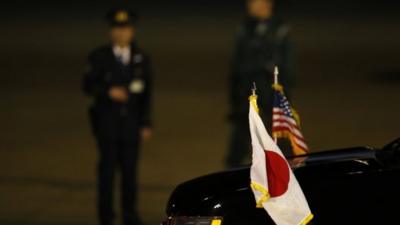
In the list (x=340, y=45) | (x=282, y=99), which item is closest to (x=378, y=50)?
(x=340, y=45)

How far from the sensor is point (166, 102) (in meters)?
14.4

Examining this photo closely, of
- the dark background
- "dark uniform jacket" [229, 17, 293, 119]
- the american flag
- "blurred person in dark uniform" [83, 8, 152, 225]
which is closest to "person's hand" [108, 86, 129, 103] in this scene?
"blurred person in dark uniform" [83, 8, 152, 225]

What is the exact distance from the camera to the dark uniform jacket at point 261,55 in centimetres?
819

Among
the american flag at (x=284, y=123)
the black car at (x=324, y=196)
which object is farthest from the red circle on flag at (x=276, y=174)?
the american flag at (x=284, y=123)

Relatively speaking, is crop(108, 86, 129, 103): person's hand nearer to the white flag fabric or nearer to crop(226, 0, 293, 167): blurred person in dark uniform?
crop(226, 0, 293, 167): blurred person in dark uniform

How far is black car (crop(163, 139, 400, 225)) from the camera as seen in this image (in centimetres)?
433

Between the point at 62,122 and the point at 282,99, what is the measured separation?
6.88 metres

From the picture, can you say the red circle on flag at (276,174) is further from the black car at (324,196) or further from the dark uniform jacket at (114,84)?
the dark uniform jacket at (114,84)

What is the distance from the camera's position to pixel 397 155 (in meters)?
4.98

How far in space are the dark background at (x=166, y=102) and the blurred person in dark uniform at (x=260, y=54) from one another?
1.15 m

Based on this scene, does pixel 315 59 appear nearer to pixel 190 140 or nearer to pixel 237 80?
pixel 190 140

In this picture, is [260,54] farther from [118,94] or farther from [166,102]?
[166,102]

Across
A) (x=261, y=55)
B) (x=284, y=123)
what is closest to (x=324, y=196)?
(x=284, y=123)

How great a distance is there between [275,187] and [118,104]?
131 inches
